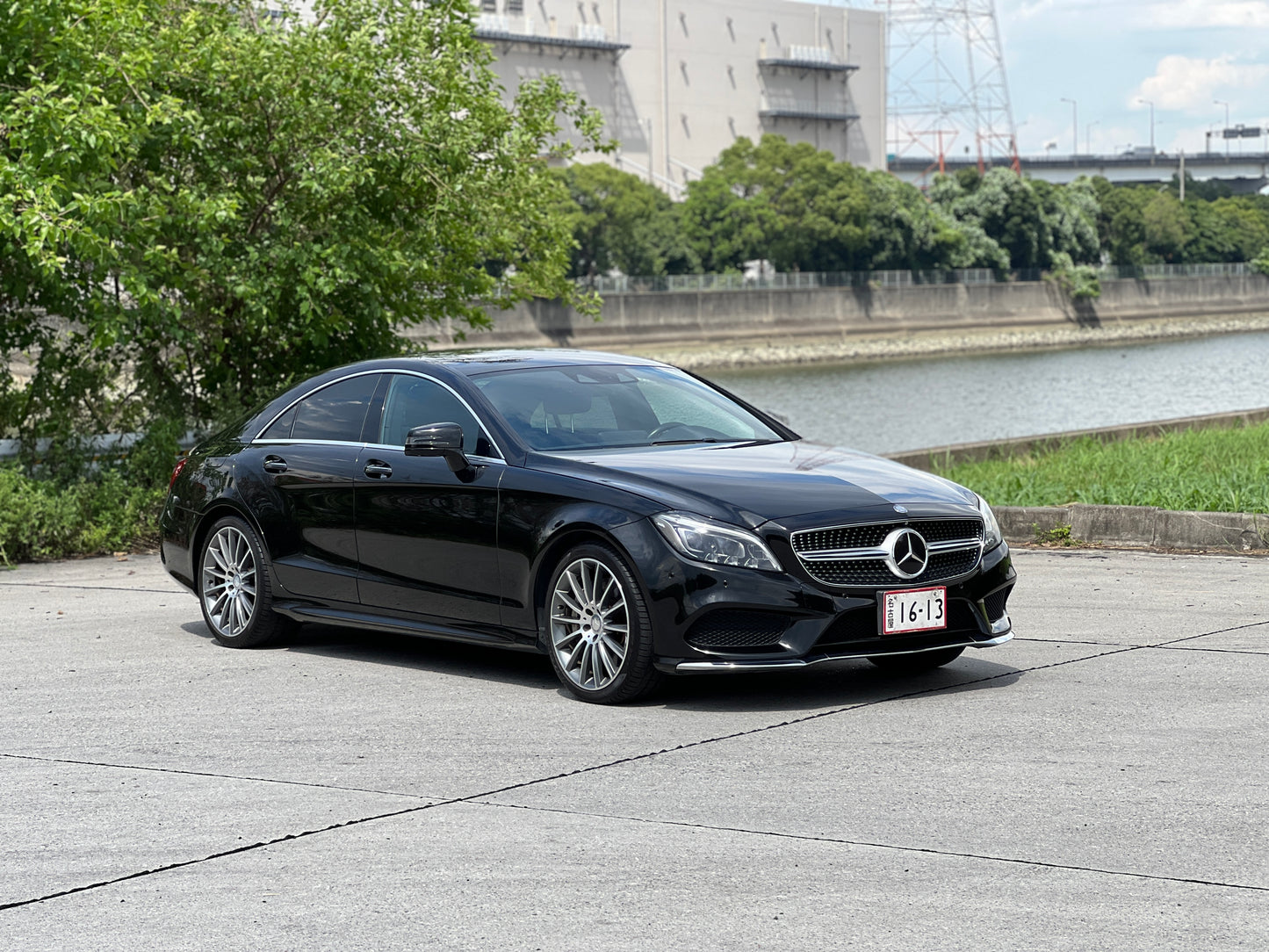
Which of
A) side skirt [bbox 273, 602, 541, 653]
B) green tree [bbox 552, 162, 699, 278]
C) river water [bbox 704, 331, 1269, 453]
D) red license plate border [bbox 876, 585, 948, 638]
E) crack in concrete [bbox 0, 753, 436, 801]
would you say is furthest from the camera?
green tree [bbox 552, 162, 699, 278]

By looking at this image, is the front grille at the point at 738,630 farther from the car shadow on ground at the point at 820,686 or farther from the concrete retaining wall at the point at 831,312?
the concrete retaining wall at the point at 831,312

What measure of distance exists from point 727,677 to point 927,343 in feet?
302

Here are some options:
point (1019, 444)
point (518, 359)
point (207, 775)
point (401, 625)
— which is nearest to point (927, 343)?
point (1019, 444)

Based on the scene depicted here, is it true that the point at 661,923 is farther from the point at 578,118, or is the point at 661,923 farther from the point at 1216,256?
the point at 1216,256

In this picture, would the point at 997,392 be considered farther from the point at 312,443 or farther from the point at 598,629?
the point at 598,629

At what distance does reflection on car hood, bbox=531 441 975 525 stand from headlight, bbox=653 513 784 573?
7 cm

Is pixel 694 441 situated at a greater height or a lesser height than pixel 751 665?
greater

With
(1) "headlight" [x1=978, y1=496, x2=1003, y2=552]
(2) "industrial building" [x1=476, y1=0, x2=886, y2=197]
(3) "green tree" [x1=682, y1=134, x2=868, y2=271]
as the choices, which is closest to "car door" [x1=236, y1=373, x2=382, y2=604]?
(1) "headlight" [x1=978, y1=496, x2=1003, y2=552]

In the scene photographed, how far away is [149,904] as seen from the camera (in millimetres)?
4688

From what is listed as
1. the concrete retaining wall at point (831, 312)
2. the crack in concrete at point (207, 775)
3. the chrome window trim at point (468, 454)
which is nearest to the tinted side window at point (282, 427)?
the chrome window trim at point (468, 454)

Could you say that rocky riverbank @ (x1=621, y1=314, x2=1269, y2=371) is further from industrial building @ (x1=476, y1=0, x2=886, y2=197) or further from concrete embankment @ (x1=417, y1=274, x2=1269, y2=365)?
industrial building @ (x1=476, y1=0, x2=886, y2=197)

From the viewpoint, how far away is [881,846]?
510 cm

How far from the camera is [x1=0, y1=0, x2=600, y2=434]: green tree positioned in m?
13.2

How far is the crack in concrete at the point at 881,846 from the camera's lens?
4.70 meters
